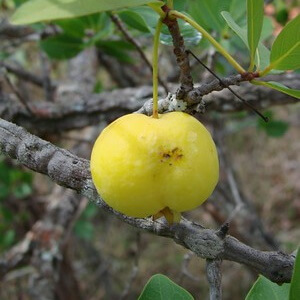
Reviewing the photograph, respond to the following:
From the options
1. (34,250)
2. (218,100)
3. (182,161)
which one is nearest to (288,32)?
(182,161)

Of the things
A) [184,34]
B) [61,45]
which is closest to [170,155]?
[184,34]

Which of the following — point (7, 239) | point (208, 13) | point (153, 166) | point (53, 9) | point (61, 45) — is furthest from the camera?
point (7, 239)

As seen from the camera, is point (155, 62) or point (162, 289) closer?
point (155, 62)

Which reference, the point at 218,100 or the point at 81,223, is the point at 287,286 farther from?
the point at 81,223

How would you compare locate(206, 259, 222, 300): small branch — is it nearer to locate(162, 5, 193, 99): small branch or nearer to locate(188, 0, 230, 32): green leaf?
locate(162, 5, 193, 99): small branch

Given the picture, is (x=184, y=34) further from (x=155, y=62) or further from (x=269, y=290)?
(x=269, y=290)

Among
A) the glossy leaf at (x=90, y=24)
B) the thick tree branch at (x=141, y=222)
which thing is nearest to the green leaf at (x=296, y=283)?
the thick tree branch at (x=141, y=222)
